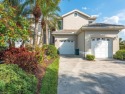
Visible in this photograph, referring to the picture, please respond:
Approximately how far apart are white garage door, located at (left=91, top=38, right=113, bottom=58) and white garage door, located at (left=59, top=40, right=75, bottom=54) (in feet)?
21.0

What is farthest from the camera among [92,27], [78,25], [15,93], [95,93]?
[78,25]

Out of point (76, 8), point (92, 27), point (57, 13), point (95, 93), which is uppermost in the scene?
point (76, 8)

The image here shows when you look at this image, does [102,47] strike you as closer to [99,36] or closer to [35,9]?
[99,36]

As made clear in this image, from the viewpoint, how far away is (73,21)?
1242 inches

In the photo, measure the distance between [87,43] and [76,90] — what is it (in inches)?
495

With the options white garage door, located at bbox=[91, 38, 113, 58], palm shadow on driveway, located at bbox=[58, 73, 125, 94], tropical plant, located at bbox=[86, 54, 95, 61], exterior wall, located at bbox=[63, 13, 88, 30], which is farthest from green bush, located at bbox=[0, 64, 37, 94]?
exterior wall, located at bbox=[63, 13, 88, 30]

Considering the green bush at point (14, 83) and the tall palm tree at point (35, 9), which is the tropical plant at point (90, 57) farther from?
the green bush at point (14, 83)

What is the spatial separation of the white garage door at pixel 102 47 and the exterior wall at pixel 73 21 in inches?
446

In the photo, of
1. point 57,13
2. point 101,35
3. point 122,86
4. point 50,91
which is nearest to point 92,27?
point 101,35

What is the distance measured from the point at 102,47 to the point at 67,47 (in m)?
7.16

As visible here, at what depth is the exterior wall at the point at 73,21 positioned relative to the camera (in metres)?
31.5

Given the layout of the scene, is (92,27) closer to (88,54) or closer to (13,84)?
(88,54)

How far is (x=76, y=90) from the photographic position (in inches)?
322

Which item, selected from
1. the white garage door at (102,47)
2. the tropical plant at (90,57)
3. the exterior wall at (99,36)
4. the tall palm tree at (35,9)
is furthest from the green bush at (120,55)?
the tall palm tree at (35,9)
